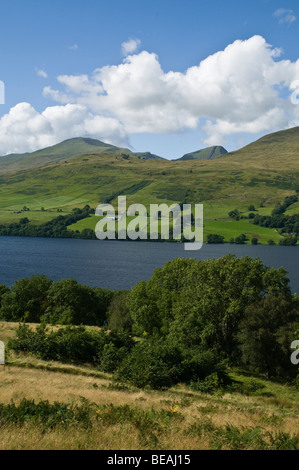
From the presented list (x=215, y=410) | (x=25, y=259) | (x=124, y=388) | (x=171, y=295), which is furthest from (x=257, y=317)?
(x=25, y=259)

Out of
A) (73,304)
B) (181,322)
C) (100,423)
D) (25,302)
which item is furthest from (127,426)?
(25,302)

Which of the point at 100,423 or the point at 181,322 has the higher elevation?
the point at 100,423

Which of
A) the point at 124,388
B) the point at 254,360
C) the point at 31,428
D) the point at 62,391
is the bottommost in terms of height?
the point at 254,360

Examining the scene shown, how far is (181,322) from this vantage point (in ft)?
183

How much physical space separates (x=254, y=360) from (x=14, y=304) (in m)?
54.1

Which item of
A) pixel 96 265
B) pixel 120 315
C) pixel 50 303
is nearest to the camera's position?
pixel 120 315

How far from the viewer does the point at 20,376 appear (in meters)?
30.7

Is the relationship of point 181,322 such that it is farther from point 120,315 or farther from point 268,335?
point 120,315

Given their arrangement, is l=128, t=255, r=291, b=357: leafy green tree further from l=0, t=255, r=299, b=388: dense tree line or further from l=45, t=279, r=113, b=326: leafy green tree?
l=45, t=279, r=113, b=326: leafy green tree

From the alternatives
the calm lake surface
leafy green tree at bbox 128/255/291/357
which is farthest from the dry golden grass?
the calm lake surface

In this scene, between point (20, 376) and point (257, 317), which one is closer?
point (20, 376)

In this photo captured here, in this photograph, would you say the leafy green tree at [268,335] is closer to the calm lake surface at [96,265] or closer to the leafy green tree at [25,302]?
the leafy green tree at [25,302]
